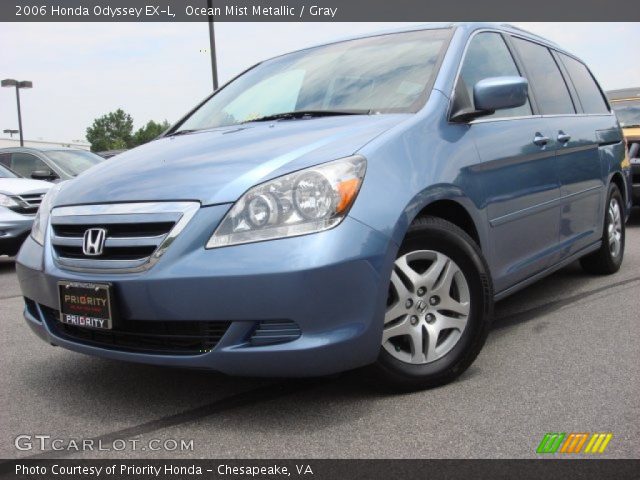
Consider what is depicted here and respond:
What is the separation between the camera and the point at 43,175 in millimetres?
8703

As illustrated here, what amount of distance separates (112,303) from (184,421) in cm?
53

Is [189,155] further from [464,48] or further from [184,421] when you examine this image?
[464,48]

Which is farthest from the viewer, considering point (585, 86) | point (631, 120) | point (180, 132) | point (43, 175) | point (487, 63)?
point (631, 120)

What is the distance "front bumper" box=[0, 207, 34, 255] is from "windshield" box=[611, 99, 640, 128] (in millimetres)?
7860

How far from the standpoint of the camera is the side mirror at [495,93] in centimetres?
314

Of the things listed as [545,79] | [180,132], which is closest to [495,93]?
[545,79]

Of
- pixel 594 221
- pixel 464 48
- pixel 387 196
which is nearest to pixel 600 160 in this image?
pixel 594 221

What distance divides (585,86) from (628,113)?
5693 millimetres

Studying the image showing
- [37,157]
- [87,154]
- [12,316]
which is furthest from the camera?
[87,154]

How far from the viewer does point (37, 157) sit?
9.61 metres

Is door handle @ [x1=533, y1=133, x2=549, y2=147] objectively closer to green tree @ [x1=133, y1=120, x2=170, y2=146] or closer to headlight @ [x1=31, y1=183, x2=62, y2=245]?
headlight @ [x1=31, y1=183, x2=62, y2=245]

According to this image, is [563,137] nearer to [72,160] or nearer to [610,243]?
[610,243]

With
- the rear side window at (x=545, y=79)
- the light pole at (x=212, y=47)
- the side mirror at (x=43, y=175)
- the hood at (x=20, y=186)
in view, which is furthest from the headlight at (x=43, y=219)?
the light pole at (x=212, y=47)
